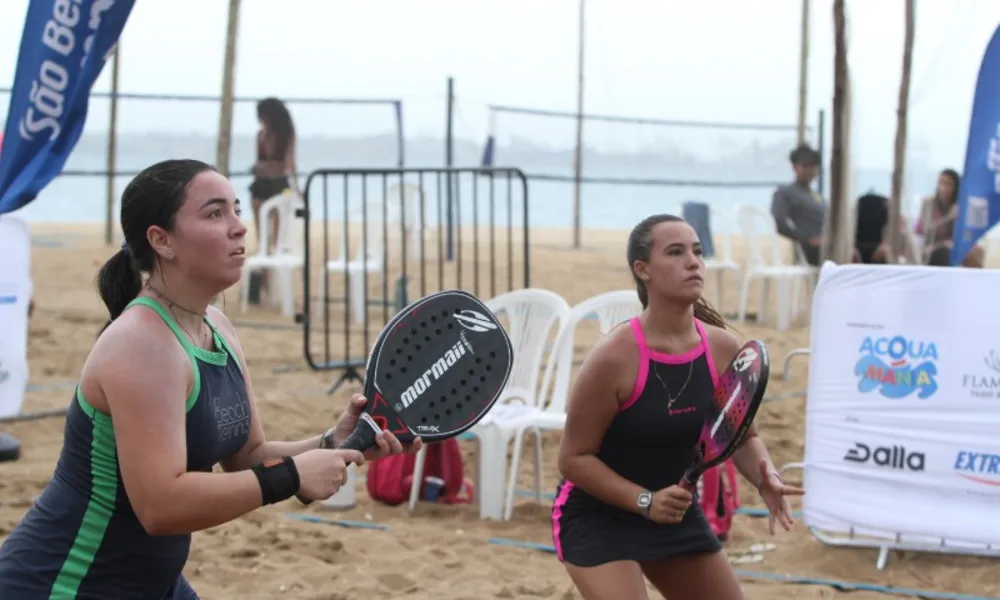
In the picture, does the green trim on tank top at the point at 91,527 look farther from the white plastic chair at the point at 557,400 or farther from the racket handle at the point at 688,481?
the white plastic chair at the point at 557,400

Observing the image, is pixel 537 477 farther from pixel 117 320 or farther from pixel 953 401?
pixel 117 320

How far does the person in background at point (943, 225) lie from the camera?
11664 mm

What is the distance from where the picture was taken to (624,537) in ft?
11.1

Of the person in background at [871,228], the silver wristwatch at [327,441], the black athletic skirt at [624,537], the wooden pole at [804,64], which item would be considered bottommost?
the black athletic skirt at [624,537]

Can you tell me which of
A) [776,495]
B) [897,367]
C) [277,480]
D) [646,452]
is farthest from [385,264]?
[277,480]

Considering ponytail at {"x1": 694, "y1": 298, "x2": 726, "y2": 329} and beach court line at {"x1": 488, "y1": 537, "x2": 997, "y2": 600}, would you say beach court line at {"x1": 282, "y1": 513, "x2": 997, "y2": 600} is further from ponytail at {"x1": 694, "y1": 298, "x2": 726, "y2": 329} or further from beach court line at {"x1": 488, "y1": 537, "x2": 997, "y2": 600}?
ponytail at {"x1": 694, "y1": 298, "x2": 726, "y2": 329}

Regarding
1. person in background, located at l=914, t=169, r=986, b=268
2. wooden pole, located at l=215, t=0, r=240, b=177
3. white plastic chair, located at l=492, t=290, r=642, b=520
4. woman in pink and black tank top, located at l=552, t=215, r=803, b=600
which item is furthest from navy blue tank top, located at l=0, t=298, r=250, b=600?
person in background, located at l=914, t=169, r=986, b=268

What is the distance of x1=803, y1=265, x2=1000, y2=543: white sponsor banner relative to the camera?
5.37 metres

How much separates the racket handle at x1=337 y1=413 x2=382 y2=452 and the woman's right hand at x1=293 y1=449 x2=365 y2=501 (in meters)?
0.13

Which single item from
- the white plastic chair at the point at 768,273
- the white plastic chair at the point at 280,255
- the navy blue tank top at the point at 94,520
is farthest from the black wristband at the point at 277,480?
the white plastic chair at the point at 768,273

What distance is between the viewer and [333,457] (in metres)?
2.40

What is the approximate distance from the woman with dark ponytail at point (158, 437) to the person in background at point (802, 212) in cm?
1049

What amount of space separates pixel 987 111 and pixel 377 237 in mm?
9610

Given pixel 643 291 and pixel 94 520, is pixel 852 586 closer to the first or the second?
pixel 643 291
